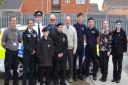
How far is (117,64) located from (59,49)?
7.54 feet

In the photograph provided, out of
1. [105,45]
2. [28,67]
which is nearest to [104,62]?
[105,45]

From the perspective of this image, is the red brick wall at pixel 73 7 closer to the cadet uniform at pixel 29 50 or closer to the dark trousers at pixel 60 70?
the dark trousers at pixel 60 70

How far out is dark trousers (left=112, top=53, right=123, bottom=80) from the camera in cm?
1299

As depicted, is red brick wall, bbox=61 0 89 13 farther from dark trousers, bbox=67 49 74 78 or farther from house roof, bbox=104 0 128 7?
dark trousers, bbox=67 49 74 78

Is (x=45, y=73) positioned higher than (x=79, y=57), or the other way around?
(x=79, y=57)

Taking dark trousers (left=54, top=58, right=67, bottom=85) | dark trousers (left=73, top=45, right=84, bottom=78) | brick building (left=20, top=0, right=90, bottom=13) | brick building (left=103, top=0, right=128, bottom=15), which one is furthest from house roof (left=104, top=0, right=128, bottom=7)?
dark trousers (left=54, top=58, right=67, bottom=85)

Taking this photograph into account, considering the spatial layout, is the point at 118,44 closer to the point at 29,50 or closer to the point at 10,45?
the point at 29,50

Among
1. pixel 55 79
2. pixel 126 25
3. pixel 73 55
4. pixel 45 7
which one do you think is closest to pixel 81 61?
pixel 73 55

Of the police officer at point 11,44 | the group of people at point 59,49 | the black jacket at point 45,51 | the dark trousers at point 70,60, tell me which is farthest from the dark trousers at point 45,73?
the dark trousers at point 70,60

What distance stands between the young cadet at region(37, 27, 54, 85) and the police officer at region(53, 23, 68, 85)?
414 millimetres

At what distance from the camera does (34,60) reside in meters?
11.5

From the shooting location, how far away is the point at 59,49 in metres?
11.9

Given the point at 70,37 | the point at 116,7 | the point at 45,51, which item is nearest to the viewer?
the point at 45,51

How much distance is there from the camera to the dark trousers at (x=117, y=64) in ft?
42.6
